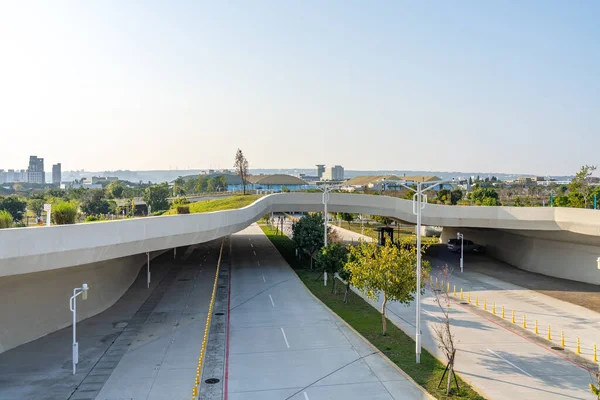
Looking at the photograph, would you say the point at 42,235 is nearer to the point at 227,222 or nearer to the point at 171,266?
the point at 227,222

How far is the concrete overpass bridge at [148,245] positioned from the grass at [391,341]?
10.4m

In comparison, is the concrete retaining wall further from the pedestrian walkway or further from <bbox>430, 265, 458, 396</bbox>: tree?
<bbox>430, 265, 458, 396</bbox>: tree

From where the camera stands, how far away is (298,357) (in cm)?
2220

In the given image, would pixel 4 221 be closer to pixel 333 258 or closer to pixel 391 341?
pixel 333 258

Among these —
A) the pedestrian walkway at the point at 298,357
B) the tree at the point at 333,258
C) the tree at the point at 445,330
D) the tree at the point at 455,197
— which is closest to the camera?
the tree at the point at 445,330

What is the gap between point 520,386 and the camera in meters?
18.8

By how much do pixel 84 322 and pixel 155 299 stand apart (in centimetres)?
683

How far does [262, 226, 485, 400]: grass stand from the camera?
18.5 meters

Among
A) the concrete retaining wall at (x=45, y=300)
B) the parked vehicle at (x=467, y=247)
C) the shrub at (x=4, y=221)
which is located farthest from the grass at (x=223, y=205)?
the shrub at (x=4, y=221)

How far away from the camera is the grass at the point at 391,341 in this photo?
1855 centimetres

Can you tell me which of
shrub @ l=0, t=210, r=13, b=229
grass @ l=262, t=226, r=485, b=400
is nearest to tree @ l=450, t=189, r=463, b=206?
grass @ l=262, t=226, r=485, b=400

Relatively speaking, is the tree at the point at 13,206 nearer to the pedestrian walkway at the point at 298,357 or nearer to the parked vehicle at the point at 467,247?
the pedestrian walkway at the point at 298,357

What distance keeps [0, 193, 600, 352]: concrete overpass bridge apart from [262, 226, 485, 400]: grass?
34.0ft

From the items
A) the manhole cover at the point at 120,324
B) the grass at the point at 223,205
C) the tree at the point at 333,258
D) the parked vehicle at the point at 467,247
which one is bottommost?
the manhole cover at the point at 120,324
